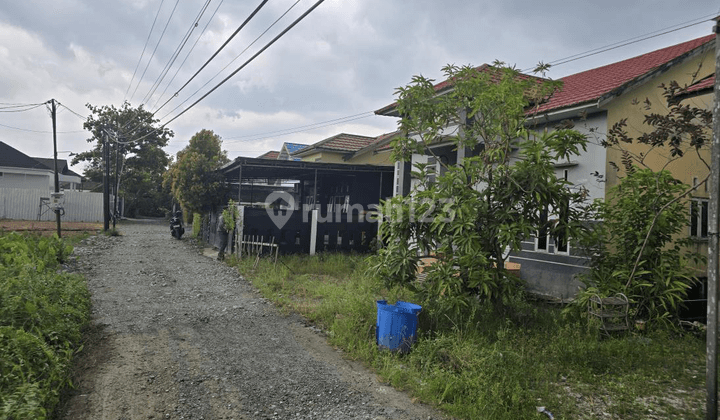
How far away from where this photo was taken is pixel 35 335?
14.0 ft

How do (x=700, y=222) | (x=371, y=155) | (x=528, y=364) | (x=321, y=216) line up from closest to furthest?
(x=528, y=364) → (x=700, y=222) → (x=321, y=216) → (x=371, y=155)

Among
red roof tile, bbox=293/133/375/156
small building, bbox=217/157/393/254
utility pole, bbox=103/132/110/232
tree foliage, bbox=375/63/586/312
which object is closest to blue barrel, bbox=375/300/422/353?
tree foliage, bbox=375/63/586/312

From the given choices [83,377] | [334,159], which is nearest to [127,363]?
[83,377]

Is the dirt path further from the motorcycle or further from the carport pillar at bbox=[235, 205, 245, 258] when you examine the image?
the motorcycle

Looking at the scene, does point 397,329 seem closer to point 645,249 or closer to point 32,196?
point 645,249

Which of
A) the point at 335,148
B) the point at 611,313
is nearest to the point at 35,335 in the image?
the point at 611,313

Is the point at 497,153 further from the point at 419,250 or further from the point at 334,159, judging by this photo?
the point at 334,159

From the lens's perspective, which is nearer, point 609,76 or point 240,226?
point 609,76

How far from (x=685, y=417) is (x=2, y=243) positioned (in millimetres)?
10315

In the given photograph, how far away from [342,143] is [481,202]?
13.5m

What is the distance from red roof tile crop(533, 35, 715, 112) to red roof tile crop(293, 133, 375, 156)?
9278 millimetres

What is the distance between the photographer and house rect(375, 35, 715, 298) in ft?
25.7

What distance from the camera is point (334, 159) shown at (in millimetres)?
17953

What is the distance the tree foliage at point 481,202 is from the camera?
5.27 m
